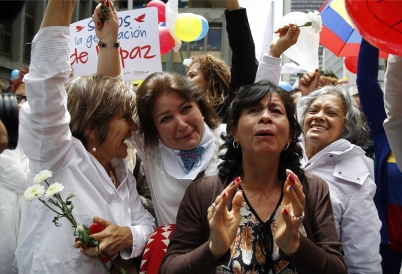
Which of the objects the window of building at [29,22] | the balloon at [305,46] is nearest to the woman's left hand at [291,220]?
the balloon at [305,46]

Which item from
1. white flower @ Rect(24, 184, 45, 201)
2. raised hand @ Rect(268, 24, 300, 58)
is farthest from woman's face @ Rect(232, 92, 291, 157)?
white flower @ Rect(24, 184, 45, 201)

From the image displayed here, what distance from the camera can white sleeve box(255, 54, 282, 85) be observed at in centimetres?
246

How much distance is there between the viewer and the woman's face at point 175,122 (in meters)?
2.23

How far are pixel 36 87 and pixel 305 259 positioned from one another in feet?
3.97

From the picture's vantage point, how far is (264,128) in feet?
6.37

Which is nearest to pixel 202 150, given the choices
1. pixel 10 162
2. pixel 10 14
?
pixel 10 162

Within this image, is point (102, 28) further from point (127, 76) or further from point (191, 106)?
point (127, 76)

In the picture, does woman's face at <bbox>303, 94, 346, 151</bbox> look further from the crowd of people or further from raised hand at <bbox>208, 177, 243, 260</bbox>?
raised hand at <bbox>208, 177, 243, 260</bbox>

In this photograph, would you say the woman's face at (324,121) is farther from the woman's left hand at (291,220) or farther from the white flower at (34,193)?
the white flower at (34,193)

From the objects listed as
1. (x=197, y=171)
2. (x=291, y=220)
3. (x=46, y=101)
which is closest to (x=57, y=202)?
(x=46, y=101)

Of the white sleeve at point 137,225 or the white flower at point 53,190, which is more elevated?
the white flower at point 53,190

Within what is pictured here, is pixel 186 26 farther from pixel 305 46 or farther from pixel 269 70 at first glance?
pixel 269 70

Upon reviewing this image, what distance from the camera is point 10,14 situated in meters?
1.07

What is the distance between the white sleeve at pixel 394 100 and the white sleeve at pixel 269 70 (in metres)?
0.82
